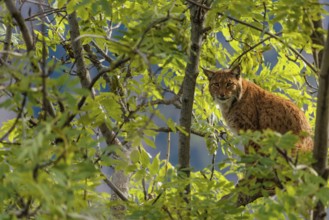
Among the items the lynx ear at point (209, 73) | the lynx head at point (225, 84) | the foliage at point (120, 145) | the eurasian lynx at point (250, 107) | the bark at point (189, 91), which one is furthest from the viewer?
the lynx ear at point (209, 73)

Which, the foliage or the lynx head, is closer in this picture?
the foliage

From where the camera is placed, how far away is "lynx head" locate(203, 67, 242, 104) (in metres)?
10.3

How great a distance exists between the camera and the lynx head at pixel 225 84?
10.3m

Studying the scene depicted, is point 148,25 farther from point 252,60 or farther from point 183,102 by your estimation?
point 252,60

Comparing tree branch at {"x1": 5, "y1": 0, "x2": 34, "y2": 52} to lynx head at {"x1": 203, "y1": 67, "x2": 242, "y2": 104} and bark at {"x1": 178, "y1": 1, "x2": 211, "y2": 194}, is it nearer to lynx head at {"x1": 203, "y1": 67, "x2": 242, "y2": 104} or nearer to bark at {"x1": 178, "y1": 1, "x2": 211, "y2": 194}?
bark at {"x1": 178, "y1": 1, "x2": 211, "y2": 194}

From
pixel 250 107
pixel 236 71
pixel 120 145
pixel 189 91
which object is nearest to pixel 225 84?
pixel 236 71

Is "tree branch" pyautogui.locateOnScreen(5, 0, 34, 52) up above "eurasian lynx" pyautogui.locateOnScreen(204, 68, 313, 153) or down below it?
above

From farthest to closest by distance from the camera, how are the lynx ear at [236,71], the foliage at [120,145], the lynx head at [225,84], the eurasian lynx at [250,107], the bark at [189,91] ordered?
the lynx head at [225,84] < the lynx ear at [236,71] < the eurasian lynx at [250,107] < the bark at [189,91] < the foliage at [120,145]

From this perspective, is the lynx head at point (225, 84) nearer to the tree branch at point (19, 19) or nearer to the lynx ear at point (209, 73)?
the lynx ear at point (209, 73)

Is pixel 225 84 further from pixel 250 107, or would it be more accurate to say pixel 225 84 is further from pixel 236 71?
pixel 250 107

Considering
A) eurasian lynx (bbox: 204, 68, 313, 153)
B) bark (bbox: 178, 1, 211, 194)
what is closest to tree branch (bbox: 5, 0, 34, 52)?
bark (bbox: 178, 1, 211, 194)

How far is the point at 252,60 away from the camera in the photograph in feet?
32.0

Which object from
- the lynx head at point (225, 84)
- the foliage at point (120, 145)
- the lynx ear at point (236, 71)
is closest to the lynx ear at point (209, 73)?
the lynx head at point (225, 84)

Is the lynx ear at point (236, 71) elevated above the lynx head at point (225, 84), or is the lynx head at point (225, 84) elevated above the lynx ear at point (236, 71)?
the lynx ear at point (236, 71)
